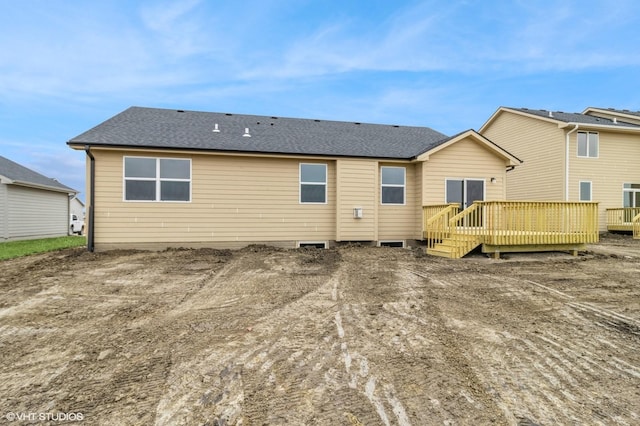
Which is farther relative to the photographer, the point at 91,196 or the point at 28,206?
the point at 28,206

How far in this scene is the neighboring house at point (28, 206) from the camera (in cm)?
1571

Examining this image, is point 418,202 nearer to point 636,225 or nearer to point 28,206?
point 636,225

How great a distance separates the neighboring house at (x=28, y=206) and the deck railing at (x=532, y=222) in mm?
19533

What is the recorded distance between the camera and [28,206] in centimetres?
1762

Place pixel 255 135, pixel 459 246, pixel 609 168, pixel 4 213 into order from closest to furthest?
1. pixel 459 246
2. pixel 255 135
3. pixel 4 213
4. pixel 609 168

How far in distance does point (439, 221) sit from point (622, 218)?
12233 mm

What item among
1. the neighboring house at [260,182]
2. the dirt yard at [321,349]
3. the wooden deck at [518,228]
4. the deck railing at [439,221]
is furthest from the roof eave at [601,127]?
the dirt yard at [321,349]

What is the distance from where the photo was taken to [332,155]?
1090cm

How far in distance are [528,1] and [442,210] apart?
11886 mm

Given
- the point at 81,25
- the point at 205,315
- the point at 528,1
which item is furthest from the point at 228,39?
the point at 205,315

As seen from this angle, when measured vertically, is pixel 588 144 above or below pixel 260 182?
above

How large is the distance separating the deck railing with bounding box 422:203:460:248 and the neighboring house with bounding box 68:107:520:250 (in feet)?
2.16

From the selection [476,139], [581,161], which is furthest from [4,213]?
[581,161]

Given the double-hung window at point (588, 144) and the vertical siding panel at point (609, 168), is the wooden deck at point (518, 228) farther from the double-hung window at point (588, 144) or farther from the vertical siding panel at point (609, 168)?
the double-hung window at point (588, 144)
